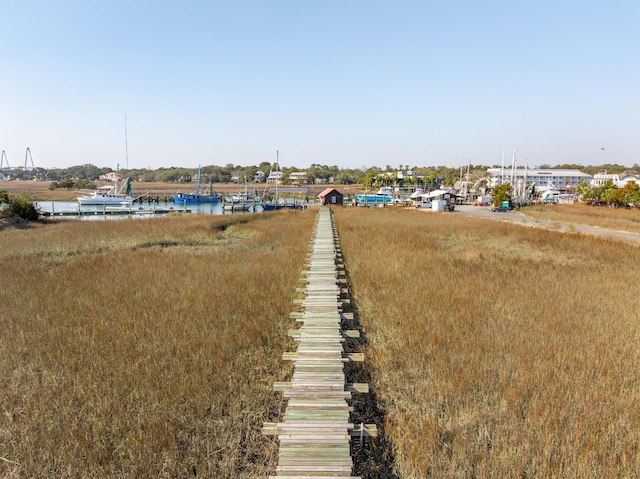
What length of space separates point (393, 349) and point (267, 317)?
290cm

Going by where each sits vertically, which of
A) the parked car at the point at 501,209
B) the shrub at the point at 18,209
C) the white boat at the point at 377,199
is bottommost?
the parked car at the point at 501,209

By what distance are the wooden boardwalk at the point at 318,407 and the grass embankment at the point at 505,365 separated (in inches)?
25.0

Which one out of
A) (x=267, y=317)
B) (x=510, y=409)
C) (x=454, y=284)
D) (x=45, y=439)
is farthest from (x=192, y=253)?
(x=510, y=409)

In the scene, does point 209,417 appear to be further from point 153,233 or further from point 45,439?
point 153,233

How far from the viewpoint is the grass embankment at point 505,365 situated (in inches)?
156

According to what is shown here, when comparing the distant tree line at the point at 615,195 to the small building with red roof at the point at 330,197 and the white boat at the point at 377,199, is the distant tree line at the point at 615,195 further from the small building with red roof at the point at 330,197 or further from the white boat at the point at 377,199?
the small building with red roof at the point at 330,197

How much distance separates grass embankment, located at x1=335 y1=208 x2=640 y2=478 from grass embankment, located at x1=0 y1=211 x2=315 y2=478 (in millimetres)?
1984

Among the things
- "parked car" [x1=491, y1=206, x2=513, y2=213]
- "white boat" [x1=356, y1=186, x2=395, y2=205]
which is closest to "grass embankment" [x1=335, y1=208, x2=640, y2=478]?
"parked car" [x1=491, y1=206, x2=513, y2=213]

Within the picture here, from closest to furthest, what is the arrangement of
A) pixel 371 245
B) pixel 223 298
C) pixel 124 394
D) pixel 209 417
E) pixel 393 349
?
pixel 209 417 < pixel 124 394 < pixel 393 349 < pixel 223 298 < pixel 371 245

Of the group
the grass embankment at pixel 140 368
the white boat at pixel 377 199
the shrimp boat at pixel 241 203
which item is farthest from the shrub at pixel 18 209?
the white boat at pixel 377 199

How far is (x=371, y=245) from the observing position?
17.2m

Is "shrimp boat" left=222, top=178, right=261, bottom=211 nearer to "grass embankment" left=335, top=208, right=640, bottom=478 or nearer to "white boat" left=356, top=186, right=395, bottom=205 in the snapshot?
"white boat" left=356, top=186, right=395, bottom=205

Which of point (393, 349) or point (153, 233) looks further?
point (153, 233)

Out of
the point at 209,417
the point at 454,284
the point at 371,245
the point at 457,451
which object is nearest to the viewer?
the point at 457,451
